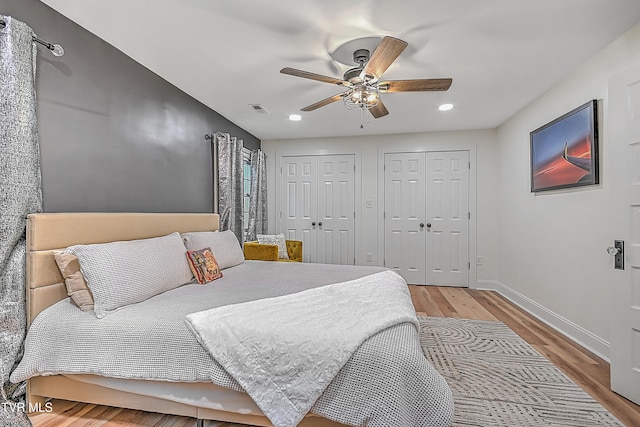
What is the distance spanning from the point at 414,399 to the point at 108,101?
2.75m

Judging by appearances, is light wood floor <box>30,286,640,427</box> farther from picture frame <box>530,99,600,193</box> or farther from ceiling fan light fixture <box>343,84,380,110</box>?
ceiling fan light fixture <box>343,84,380,110</box>

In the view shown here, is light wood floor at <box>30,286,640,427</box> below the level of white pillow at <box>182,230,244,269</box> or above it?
below

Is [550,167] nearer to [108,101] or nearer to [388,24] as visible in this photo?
[388,24]

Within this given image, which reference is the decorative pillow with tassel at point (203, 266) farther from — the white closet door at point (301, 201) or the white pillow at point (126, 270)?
the white closet door at point (301, 201)

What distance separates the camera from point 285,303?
5.85 ft

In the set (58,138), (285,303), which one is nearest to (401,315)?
(285,303)

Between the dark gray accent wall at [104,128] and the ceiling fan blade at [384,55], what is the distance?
1881 millimetres

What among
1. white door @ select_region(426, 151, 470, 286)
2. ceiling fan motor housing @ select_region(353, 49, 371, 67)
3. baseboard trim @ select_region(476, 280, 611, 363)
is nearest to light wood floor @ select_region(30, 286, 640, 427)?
baseboard trim @ select_region(476, 280, 611, 363)

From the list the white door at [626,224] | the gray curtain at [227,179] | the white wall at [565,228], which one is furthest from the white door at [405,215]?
the white door at [626,224]

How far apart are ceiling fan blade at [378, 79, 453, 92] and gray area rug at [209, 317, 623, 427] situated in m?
2.02

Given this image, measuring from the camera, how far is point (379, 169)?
5.16m

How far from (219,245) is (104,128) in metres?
1.27

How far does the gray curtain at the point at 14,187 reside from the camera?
166 cm

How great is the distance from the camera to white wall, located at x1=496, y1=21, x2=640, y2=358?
2498 mm
